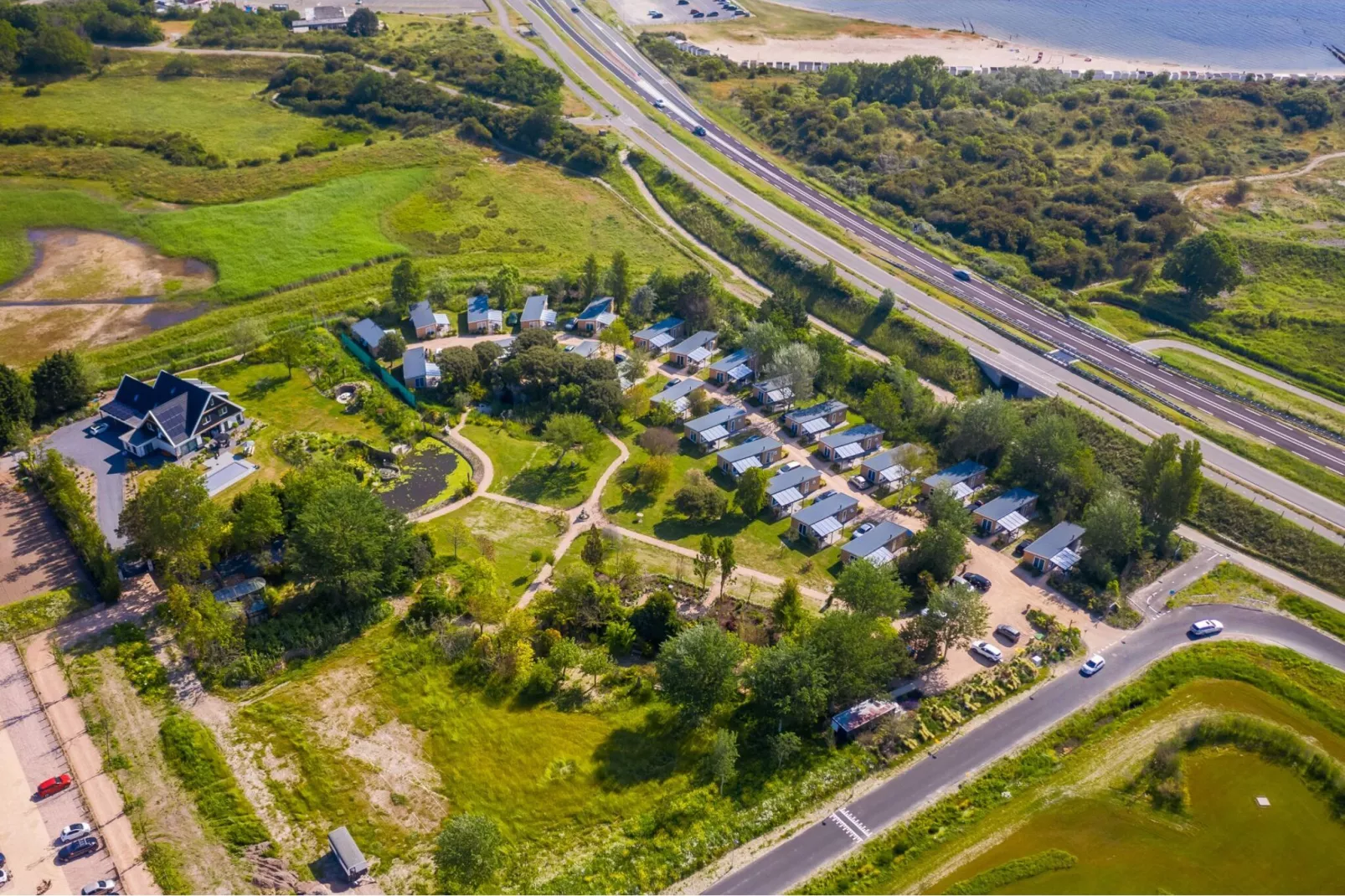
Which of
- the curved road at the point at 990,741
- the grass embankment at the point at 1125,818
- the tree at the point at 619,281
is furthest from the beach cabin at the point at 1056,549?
the tree at the point at 619,281

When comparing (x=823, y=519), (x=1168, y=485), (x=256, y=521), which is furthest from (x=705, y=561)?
(x=1168, y=485)

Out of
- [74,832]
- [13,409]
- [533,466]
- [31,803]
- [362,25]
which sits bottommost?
[31,803]

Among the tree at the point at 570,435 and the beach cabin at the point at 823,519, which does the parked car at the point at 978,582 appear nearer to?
the beach cabin at the point at 823,519

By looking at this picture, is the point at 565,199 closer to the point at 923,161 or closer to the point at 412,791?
the point at 923,161

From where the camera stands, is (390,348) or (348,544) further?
(390,348)

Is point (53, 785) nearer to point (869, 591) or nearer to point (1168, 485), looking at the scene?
point (869, 591)
